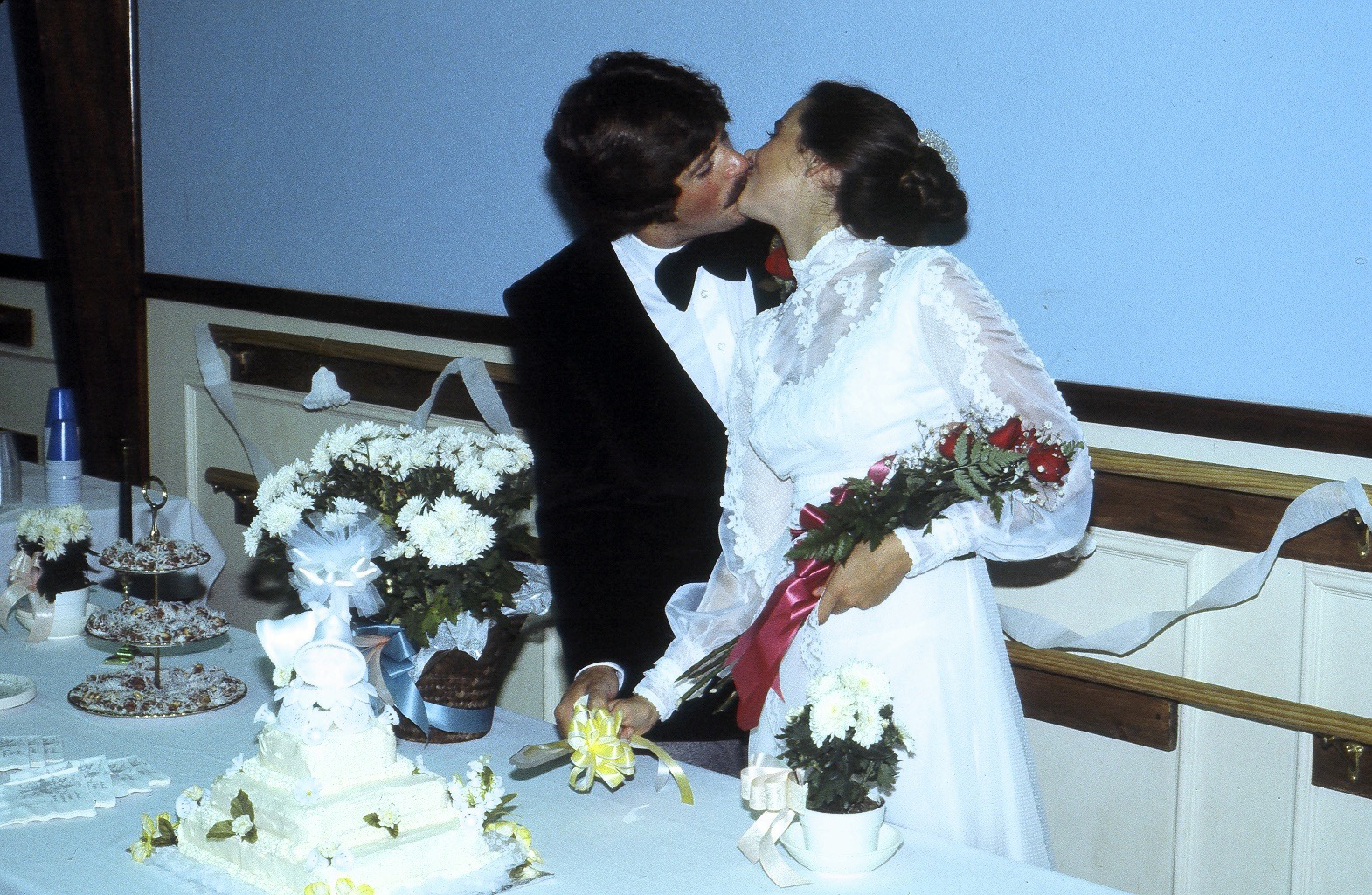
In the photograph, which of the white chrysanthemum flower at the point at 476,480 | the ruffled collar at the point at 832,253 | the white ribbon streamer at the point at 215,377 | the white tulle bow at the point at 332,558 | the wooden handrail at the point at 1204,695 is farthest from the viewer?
the white ribbon streamer at the point at 215,377

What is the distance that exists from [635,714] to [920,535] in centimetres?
44

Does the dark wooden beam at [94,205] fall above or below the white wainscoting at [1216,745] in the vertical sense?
above

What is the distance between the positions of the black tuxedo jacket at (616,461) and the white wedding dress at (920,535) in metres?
0.34

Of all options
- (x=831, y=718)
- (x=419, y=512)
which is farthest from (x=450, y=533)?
(x=831, y=718)

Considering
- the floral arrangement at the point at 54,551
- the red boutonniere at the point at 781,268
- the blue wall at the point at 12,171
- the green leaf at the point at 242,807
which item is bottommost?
the green leaf at the point at 242,807

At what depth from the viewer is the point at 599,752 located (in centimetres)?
167

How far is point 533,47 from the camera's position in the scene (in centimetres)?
344

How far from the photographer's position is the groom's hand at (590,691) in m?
1.78

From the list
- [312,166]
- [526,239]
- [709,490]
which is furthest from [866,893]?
[312,166]

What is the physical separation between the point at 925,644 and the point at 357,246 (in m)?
2.56

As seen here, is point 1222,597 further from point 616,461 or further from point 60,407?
point 60,407

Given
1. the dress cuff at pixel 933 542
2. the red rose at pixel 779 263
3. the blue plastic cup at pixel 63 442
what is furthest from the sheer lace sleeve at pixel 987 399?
the blue plastic cup at pixel 63 442

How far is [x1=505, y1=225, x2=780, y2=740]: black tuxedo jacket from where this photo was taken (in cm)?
238

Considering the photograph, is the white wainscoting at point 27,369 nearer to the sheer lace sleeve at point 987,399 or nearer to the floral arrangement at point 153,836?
the floral arrangement at point 153,836
